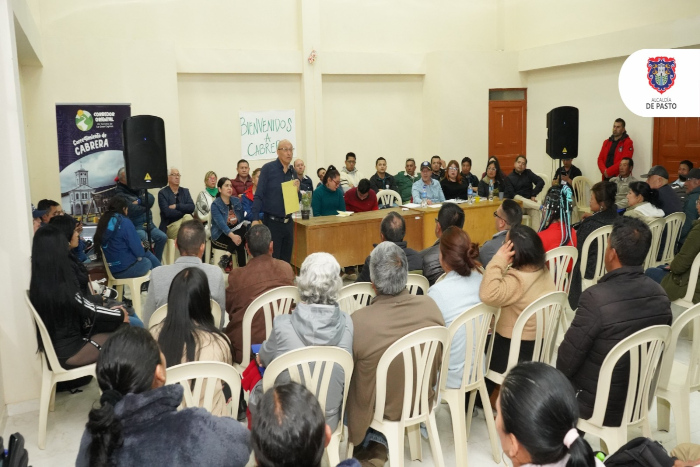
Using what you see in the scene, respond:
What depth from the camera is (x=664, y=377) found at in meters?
2.88

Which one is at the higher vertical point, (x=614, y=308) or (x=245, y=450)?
(x=614, y=308)

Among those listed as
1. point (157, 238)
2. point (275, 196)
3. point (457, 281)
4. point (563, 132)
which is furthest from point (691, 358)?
point (563, 132)

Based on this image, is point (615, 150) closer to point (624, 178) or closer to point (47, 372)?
point (624, 178)

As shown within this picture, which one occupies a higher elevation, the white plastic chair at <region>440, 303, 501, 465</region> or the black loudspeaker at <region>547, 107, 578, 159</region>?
the black loudspeaker at <region>547, 107, 578, 159</region>

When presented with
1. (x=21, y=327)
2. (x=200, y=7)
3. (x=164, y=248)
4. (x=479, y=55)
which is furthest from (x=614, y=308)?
(x=479, y=55)

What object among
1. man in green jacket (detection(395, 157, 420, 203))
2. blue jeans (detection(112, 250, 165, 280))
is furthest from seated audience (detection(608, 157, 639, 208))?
blue jeans (detection(112, 250, 165, 280))

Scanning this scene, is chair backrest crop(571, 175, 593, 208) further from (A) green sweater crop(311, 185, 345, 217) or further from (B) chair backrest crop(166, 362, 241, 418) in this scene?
(B) chair backrest crop(166, 362, 241, 418)

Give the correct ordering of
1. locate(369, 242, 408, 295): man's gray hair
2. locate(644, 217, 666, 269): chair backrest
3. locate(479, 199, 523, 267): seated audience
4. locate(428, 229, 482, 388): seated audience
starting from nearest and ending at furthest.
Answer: locate(369, 242, 408, 295): man's gray hair, locate(428, 229, 482, 388): seated audience, locate(479, 199, 523, 267): seated audience, locate(644, 217, 666, 269): chair backrest

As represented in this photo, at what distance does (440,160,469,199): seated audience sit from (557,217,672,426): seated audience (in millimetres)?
5939

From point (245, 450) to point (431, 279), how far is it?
2.41 m

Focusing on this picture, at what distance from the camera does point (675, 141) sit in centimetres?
808

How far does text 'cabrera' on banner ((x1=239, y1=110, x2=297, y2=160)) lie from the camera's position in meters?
8.77

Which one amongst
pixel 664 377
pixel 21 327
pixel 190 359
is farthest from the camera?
pixel 21 327

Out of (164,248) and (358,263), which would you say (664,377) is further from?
(164,248)
